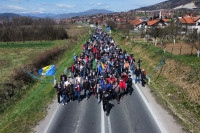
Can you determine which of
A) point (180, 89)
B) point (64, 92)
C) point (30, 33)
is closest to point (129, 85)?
point (180, 89)

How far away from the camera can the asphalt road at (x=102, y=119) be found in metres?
9.23

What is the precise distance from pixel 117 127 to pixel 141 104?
3.17 m

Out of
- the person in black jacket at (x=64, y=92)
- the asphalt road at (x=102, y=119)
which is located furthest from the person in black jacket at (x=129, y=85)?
the person in black jacket at (x=64, y=92)

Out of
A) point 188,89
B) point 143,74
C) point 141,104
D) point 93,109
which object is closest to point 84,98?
point 93,109

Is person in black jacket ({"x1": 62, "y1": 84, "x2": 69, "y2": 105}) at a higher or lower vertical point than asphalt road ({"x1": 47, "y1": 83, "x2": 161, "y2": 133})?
higher

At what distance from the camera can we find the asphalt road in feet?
30.3

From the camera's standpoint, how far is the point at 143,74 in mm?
15039

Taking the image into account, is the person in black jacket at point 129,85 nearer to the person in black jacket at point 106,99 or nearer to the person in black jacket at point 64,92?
the person in black jacket at point 106,99

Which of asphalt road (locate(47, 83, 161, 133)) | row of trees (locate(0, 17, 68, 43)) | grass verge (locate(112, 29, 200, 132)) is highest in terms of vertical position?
row of trees (locate(0, 17, 68, 43))

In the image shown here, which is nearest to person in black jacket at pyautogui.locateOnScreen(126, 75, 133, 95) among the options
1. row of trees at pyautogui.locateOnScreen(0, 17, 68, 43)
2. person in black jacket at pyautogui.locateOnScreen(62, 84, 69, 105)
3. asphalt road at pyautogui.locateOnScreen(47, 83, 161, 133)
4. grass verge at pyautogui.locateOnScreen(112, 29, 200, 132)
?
asphalt road at pyautogui.locateOnScreen(47, 83, 161, 133)

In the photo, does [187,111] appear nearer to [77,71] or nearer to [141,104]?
[141,104]

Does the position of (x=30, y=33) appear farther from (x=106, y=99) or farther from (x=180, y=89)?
(x=106, y=99)

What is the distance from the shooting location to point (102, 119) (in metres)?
10.2

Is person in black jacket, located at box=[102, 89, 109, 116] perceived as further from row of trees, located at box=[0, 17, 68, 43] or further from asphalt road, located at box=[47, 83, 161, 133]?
row of trees, located at box=[0, 17, 68, 43]
